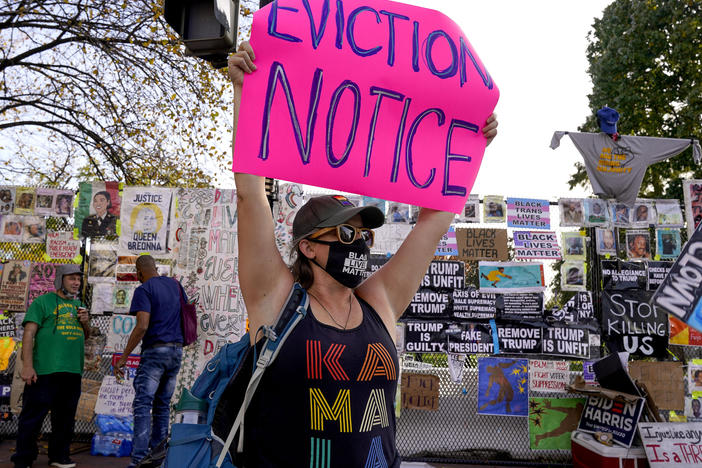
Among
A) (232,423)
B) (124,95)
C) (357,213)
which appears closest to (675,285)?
(357,213)

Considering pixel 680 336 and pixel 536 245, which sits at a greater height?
pixel 536 245

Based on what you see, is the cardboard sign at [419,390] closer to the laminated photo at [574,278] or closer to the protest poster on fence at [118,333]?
the laminated photo at [574,278]

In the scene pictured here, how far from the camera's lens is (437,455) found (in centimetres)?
650

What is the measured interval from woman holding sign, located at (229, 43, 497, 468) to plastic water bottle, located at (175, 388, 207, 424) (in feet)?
0.49

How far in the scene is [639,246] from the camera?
6703mm

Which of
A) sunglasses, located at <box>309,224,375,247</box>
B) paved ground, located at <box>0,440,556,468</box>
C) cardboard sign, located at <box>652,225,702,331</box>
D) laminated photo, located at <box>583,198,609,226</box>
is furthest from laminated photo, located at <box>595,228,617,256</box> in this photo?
sunglasses, located at <box>309,224,375,247</box>

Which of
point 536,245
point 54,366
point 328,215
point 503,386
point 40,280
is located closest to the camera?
point 328,215

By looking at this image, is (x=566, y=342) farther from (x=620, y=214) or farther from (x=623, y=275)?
(x=620, y=214)

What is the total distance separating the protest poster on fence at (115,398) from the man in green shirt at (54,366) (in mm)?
794

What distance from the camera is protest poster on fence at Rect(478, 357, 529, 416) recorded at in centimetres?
646

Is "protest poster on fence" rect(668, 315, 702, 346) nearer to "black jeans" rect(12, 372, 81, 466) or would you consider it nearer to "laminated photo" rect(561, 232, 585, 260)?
"laminated photo" rect(561, 232, 585, 260)

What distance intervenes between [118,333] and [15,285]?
157cm

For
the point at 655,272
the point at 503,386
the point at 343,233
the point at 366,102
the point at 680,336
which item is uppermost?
the point at 366,102

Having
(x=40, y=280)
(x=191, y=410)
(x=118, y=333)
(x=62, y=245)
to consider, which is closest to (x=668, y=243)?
(x=191, y=410)
